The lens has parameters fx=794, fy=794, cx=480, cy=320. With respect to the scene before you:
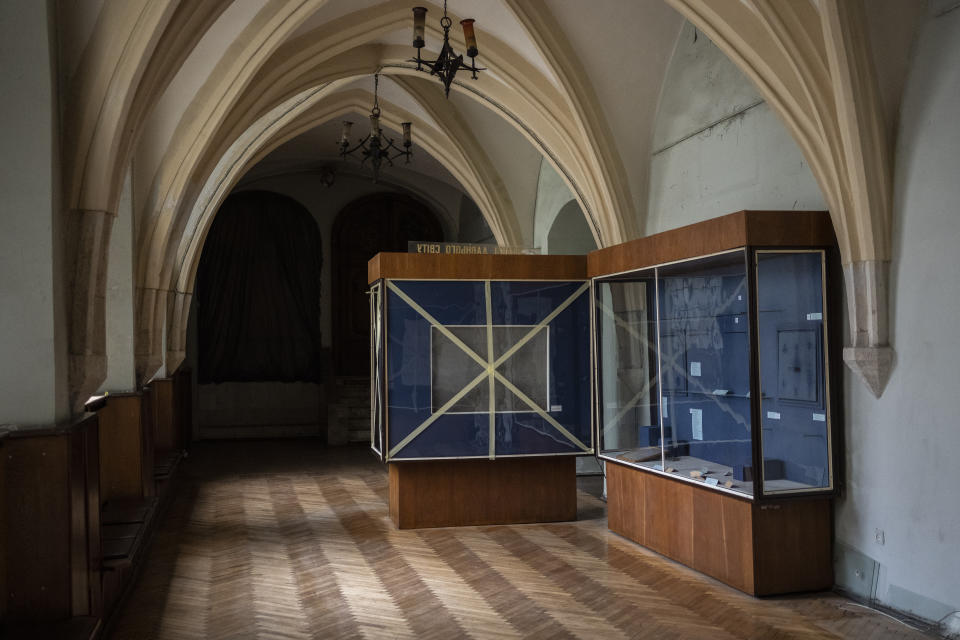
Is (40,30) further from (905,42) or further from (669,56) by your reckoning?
(669,56)

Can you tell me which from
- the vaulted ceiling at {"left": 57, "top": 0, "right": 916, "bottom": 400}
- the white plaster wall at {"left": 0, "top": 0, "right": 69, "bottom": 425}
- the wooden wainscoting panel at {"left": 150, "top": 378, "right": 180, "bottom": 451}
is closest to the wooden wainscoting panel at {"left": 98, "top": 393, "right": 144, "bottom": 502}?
the vaulted ceiling at {"left": 57, "top": 0, "right": 916, "bottom": 400}

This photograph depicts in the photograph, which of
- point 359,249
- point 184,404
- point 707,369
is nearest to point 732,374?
point 707,369

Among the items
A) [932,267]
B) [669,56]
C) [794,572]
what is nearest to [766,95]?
[932,267]

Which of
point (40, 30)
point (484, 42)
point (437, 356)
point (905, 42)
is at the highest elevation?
point (484, 42)

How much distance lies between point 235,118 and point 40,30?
492cm

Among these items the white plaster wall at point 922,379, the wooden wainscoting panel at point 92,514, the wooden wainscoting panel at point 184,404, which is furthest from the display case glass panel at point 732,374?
the wooden wainscoting panel at point 184,404

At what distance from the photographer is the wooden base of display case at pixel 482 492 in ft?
25.0

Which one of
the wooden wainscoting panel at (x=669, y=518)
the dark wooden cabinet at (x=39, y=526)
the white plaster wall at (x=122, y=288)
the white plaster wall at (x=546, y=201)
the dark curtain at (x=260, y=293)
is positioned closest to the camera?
the dark wooden cabinet at (x=39, y=526)

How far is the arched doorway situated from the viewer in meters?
16.7

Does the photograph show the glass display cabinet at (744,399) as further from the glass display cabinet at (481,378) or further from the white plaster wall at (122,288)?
the white plaster wall at (122,288)

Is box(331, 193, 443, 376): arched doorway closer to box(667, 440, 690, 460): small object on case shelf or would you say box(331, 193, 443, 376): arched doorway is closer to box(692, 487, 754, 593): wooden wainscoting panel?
box(667, 440, 690, 460): small object on case shelf

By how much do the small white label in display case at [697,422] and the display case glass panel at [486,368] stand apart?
158cm

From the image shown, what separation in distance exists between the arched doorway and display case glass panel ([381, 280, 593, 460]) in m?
9.34

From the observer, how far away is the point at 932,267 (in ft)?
16.1
